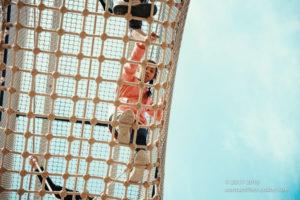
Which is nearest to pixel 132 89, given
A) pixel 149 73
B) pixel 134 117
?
pixel 149 73

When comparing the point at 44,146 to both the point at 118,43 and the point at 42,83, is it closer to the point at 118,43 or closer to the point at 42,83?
the point at 42,83

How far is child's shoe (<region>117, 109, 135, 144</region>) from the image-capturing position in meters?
1.30

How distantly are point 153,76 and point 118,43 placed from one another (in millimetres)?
257

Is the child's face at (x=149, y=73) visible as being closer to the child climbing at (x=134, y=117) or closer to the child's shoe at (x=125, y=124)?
the child climbing at (x=134, y=117)

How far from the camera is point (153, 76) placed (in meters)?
1.68

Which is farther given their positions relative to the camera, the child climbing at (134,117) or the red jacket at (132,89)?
the red jacket at (132,89)

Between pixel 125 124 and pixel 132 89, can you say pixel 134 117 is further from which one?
pixel 132 89

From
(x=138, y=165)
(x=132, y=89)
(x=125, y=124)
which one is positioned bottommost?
(x=138, y=165)

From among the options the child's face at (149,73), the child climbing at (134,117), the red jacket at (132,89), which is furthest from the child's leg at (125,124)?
the child's face at (149,73)

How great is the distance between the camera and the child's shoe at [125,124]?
1.30 meters

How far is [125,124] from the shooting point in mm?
1304

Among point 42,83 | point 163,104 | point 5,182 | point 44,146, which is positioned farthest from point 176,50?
point 5,182

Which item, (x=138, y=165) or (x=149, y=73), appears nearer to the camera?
(x=138, y=165)

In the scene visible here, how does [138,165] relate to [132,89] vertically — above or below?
below
